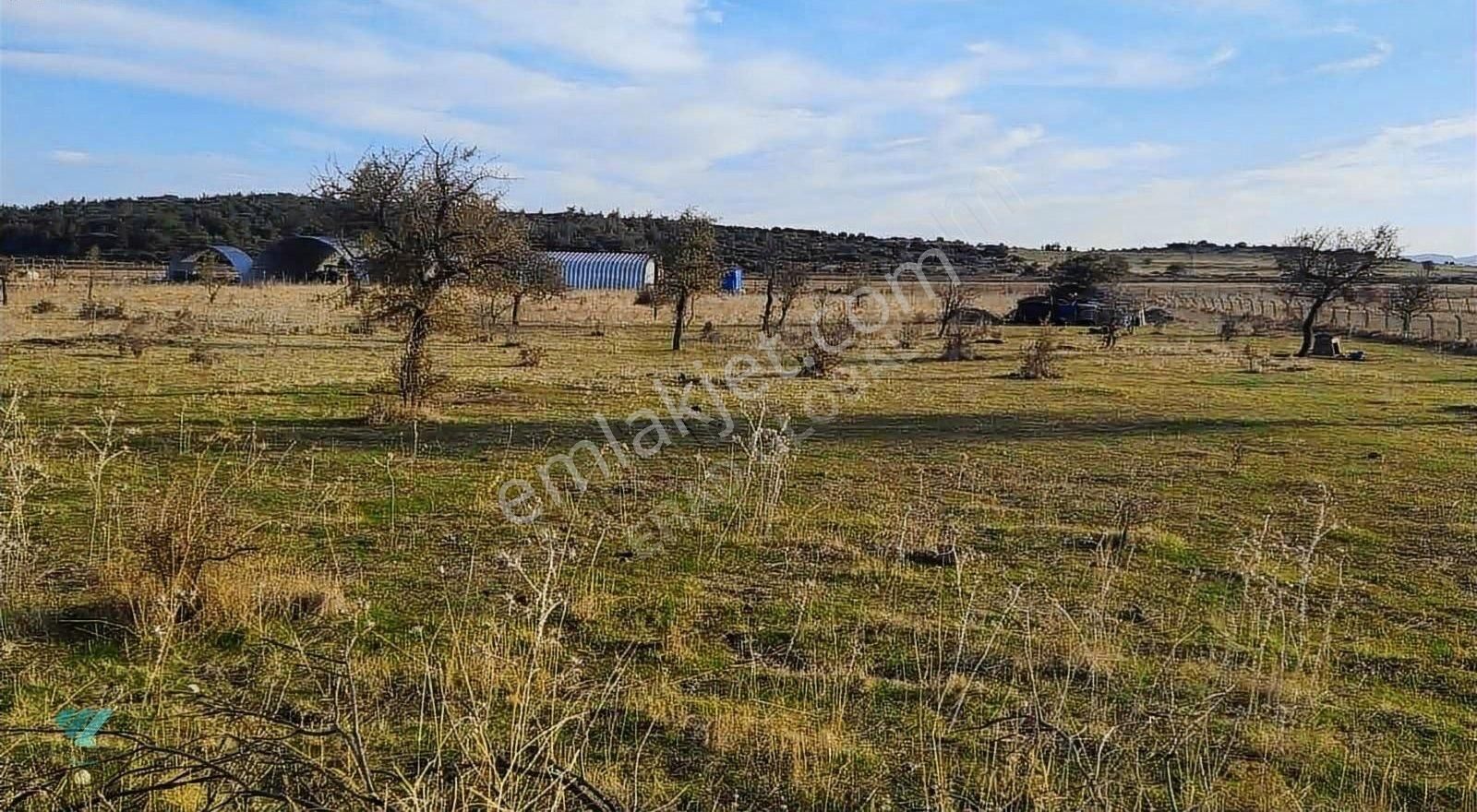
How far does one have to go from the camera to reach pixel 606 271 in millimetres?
68312

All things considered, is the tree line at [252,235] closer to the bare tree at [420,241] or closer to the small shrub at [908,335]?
the small shrub at [908,335]

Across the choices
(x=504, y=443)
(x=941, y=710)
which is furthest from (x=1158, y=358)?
(x=941, y=710)

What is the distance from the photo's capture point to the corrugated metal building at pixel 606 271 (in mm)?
65500

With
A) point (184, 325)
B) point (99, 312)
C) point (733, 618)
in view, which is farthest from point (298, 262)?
point (733, 618)

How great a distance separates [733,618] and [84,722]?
310 centimetres

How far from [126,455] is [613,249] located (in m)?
84.0

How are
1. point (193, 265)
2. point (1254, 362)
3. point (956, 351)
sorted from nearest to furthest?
point (956, 351)
point (1254, 362)
point (193, 265)

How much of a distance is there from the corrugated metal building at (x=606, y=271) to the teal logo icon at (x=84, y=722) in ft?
198

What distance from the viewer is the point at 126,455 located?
364 inches

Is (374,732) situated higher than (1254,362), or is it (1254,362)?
(1254,362)

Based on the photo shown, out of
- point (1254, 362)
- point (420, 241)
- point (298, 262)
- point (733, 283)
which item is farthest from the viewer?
point (733, 283)

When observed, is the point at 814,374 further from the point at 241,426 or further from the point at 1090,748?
the point at 1090,748

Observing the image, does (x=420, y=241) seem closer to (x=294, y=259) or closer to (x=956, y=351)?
(x=956, y=351)

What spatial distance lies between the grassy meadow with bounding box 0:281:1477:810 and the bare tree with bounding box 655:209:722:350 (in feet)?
48.9
